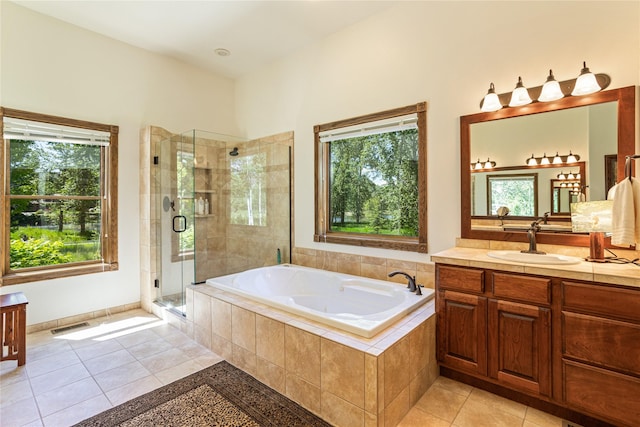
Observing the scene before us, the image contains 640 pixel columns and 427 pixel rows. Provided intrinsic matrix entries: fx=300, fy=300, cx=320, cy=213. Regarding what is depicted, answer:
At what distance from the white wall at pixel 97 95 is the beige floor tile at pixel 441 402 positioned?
3.36 meters

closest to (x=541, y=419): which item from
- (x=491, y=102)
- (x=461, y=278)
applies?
(x=461, y=278)

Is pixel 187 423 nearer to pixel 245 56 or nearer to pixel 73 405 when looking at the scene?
pixel 73 405

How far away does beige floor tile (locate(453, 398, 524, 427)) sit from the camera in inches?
68.5

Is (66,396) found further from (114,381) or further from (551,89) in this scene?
(551,89)

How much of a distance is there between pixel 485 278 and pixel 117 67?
4.22 metres

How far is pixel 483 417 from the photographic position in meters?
1.80

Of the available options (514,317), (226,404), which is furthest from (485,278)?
(226,404)

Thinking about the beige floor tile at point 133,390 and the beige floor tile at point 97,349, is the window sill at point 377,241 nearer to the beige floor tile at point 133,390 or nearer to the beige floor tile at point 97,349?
the beige floor tile at point 133,390

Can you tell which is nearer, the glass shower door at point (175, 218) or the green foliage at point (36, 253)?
the green foliage at point (36, 253)

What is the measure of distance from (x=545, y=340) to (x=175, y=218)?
11.2ft

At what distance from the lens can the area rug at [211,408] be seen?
1.75m

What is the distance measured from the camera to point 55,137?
3047 millimetres

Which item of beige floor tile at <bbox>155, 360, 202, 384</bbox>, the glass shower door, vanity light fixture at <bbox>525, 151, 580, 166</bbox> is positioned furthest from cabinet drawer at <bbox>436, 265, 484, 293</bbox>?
the glass shower door

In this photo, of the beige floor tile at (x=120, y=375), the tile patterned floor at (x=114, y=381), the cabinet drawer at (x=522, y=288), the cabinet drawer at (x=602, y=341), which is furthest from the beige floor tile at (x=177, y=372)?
the cabinet drawer at (x=602, y=341)
